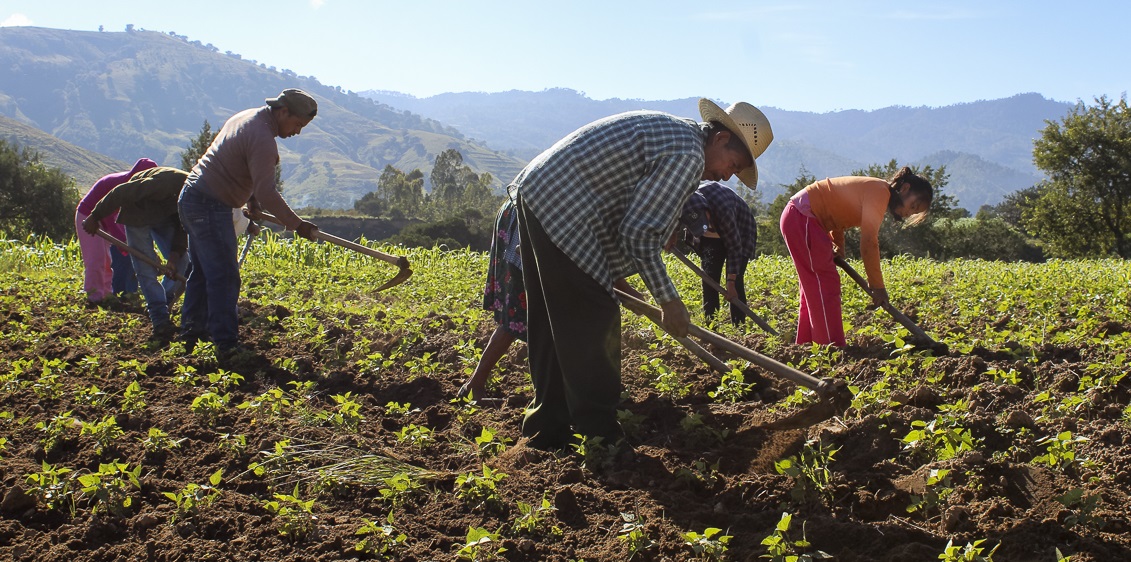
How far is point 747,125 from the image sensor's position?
→ 3.72m

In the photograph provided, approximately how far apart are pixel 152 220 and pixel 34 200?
29014mm

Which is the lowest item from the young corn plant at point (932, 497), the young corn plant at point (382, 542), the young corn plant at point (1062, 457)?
the young corn plant at point (382, 542)

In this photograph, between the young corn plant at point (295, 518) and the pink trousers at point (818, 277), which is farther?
the pink trousers at point (818, 277)

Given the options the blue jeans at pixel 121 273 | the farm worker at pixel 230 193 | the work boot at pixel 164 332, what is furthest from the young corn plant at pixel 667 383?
the blue jeans at pixel 121 273

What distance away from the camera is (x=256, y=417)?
14.0 feet

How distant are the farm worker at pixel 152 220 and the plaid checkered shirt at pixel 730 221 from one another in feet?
13.2

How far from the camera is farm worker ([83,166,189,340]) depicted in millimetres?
6680

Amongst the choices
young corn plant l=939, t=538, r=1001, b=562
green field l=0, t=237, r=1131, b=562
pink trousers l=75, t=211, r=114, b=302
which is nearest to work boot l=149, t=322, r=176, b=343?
green field l=0, t=237, r=1131, b=562

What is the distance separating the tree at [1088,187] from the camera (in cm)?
3155

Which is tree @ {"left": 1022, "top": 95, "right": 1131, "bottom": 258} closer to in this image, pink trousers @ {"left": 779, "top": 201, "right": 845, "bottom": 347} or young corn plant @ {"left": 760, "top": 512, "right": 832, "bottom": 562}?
pink trousers @ {"left": 779, "top": 201, "right": 845, "bottom": 347}

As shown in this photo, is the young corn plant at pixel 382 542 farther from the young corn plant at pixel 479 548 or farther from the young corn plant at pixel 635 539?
the young corn plant at pixel 635 539

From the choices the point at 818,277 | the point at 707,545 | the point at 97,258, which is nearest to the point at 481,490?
the point at 707,545

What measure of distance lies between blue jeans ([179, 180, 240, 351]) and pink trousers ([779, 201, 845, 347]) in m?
3.68

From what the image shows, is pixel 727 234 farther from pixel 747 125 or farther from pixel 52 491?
pixel 52 491
